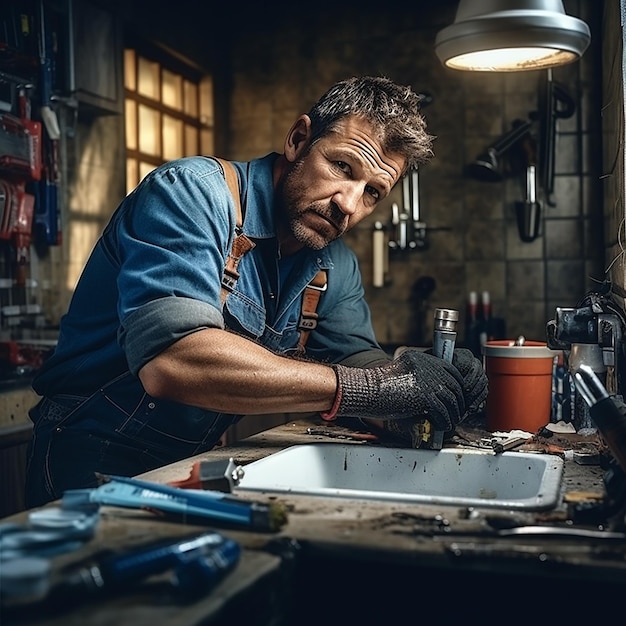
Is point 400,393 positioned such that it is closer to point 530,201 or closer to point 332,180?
point 332,180

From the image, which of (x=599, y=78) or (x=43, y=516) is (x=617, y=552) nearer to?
(x=43, y=516)

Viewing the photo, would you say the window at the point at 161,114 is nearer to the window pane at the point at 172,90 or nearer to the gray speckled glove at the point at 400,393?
the window pane at the point at 172,90

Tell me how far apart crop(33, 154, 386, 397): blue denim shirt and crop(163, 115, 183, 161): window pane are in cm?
272

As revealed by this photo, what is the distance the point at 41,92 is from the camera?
348 centimetres

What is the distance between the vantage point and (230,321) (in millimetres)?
1970

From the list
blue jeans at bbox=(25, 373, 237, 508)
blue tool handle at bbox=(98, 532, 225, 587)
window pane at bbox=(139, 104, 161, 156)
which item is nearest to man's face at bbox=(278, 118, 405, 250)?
blue jeans at bbox=(25, 373, 237, 508)

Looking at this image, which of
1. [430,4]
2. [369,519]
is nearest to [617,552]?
[369,519]

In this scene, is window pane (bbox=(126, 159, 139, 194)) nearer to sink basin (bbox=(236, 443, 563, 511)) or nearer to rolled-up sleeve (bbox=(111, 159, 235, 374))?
rolled-up sleeve (bbox=(111, 159, 235, 374))

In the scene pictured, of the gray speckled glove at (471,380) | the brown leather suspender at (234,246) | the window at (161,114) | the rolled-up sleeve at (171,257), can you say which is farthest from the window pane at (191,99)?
the gray speckled glove at (471,380)

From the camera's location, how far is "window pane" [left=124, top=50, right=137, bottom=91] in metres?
4.35

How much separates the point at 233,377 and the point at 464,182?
11.8 ft

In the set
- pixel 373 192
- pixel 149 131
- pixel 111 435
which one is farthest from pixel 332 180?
pixel 149 131

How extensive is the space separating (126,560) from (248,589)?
135 mm

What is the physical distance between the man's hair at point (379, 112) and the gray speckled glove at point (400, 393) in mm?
617
